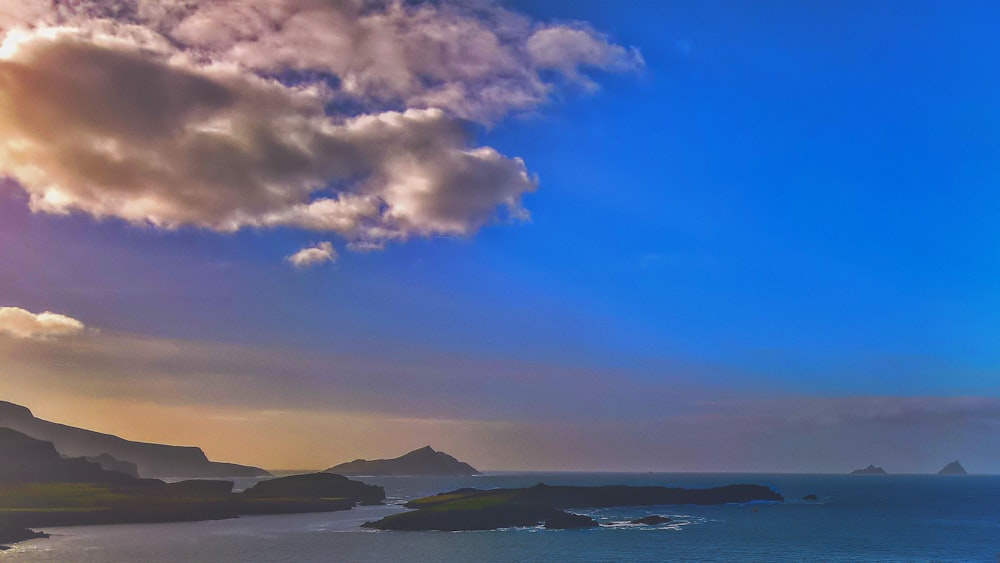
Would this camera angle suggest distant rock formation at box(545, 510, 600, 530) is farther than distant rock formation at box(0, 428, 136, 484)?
No

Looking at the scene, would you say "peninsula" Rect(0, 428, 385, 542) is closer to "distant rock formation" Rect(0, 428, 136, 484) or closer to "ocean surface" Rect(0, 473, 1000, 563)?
"distant rock formation" Rect(0, 428, 136, 484)

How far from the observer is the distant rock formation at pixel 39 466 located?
553 feet

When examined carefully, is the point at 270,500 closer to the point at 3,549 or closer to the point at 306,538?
the point at 306,538

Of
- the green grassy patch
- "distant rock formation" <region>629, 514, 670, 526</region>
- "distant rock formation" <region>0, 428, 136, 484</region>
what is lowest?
"distant rock formation" <region>629, 514, 670, 526</region>

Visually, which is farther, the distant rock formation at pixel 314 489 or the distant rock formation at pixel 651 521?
the distant rock formation at pixel 314 489

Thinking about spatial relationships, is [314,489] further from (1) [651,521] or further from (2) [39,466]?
(1) [651,521]

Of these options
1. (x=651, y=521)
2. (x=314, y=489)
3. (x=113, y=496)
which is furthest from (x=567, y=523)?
(x=314, y=489)

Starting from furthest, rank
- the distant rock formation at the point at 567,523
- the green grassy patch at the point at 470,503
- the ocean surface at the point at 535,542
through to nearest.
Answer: the green grassy patch at the point at 470,503
the distant rock formation at the point at 567,523
the ocean surface at the point at 535,542

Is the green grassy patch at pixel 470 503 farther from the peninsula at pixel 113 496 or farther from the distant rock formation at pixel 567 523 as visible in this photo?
the peninsula at pixel 113 496

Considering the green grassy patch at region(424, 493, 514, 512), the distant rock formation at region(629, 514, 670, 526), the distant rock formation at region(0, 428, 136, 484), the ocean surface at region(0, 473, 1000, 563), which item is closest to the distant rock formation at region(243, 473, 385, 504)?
the distant rock formation at region(0, 428, 136, 484)

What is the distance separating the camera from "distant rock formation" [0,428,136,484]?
168500 millimetres

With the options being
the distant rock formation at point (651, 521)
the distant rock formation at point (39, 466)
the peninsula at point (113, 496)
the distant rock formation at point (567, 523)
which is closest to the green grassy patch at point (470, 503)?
the distant rock formation at point (567, 523)

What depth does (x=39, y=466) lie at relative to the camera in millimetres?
172500


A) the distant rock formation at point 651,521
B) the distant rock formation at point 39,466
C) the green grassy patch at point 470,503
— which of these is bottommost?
the distant rock formation at point 651,521
